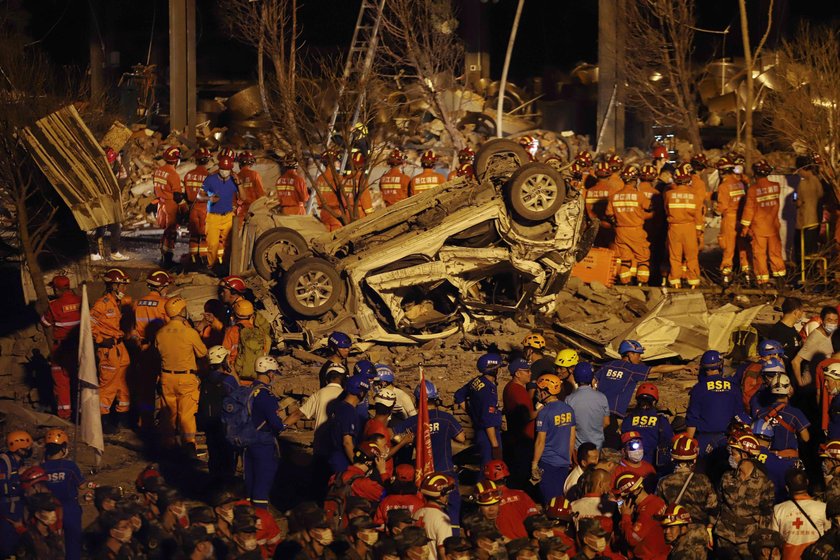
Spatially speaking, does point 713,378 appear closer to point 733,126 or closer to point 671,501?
point 671,501

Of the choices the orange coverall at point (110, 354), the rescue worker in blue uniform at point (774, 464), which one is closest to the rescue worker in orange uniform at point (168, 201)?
the orange coverall at point (110, 354)

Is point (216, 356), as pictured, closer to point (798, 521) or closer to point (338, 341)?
point (338, 341)

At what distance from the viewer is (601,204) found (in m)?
21.0

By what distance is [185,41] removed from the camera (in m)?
30.0

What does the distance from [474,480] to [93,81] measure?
66.4 feet

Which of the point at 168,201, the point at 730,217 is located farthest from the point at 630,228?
the point at 168,201

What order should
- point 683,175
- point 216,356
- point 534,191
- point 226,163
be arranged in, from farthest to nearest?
point 226,163 < point 683,175 < point 534,191 < point 216,356

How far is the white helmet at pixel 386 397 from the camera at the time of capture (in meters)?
12.3

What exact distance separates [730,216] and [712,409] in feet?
26.2

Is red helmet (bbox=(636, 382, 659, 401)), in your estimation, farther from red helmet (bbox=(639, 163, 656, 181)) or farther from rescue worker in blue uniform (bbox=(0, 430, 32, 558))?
red helmet (bbox=(639, 163, 656, 181))

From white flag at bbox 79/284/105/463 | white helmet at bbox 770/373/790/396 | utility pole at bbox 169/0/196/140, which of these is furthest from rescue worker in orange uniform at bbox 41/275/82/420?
utility pole at bbox 169/0/196/140

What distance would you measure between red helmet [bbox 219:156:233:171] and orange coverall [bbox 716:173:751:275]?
692cm

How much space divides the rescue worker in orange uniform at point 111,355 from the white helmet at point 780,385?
7.05 metres

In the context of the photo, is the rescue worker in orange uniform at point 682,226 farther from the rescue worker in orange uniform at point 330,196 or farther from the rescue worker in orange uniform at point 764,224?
the rescue worker in orange uniform at point 330,196
